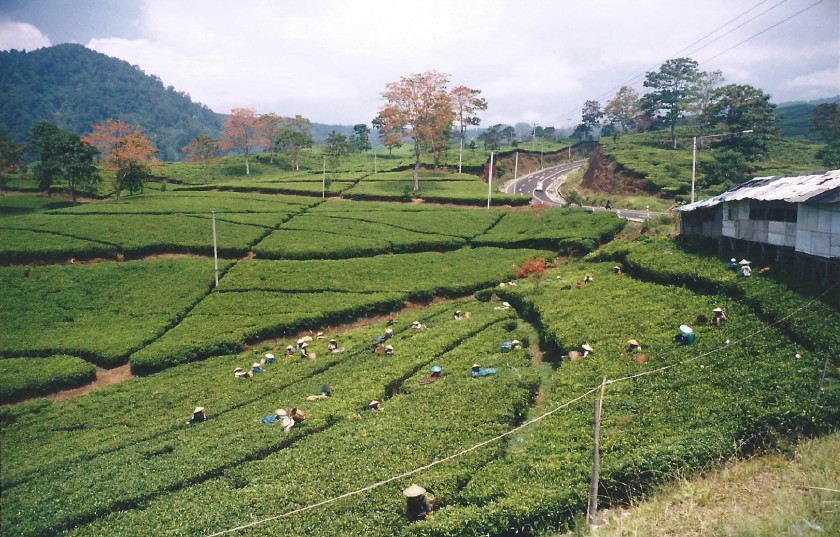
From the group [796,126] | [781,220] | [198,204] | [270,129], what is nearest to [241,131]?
[270,129]

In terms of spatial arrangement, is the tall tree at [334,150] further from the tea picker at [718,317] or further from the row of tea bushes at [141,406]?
the tea picker at [718,317]

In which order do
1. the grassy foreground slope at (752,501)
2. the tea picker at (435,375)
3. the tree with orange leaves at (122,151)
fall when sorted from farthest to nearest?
the tree with orange leaves at (122,151)
the tea picker at (435,375)
the grassy foreground slope at (752,501)

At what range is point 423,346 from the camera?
2502 centimetres

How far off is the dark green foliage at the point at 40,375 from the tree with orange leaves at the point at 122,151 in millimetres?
40592

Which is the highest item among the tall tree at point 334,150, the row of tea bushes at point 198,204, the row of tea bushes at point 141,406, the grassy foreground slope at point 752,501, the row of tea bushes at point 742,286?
the tall tree at point 334,150

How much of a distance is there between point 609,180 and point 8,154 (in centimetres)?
8385

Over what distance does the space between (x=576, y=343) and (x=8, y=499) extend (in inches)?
819

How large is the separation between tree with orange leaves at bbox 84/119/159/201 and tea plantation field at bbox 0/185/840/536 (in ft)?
72.8

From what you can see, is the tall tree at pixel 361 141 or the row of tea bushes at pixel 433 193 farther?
the tall tree at pixel 361 141

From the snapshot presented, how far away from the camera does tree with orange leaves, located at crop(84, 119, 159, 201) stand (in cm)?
6094

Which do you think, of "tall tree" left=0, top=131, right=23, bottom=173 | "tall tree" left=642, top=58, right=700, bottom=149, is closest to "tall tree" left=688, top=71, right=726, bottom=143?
"tall tree" left=642, top=58, right=700, bottom=149

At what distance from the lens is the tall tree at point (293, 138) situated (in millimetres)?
90875

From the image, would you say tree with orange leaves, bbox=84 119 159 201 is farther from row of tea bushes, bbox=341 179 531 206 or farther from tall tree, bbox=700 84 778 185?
tall tree, bbox=700 84 778 185

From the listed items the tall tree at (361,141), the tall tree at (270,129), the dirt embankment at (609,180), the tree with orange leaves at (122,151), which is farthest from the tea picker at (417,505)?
the tall tree at (361,141)
